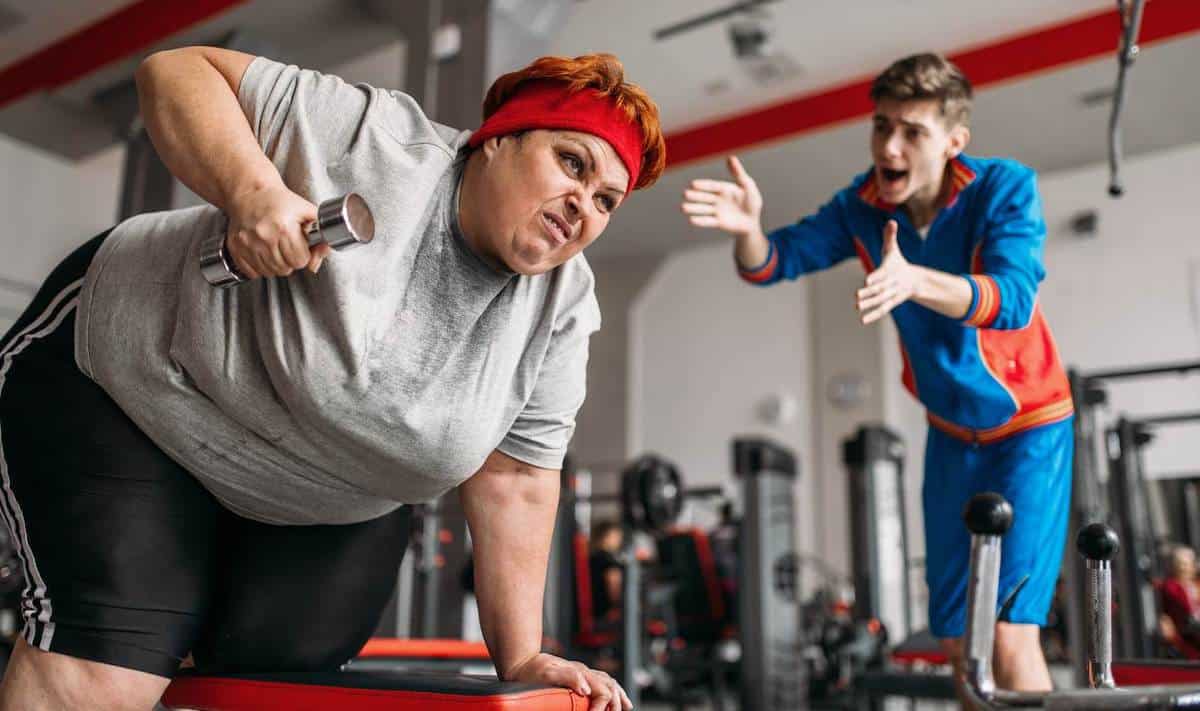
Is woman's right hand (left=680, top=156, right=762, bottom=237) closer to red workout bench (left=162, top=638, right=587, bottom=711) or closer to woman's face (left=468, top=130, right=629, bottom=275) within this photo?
woman's face (left=468, top=130, right=629, bottom=275)

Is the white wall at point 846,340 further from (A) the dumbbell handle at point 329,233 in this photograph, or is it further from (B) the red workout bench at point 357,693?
(A) the dumbbell handle at point 329,233

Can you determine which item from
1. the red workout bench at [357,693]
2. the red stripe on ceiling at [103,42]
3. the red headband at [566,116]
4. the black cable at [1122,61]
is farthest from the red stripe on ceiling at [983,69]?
the red workout bench at [357,693]

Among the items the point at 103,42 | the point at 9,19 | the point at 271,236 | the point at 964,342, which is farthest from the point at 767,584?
the point at 9,19

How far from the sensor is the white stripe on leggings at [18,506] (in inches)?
39.9

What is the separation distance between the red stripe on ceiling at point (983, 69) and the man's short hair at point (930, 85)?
2304 millimetres

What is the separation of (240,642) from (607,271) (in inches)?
288

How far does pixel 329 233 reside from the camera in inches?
30.9

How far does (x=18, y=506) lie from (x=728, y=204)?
43.3 inches

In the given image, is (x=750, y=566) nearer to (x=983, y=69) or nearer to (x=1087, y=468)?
(x=1087, y=468)

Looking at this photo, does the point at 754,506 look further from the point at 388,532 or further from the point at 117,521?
the point at 117,521

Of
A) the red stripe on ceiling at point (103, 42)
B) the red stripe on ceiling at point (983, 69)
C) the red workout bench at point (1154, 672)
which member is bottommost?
the red workout bench at point (1154, 672)

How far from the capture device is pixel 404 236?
1.00m

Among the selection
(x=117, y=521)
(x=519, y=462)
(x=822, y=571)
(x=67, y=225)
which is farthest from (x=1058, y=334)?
(x=67, y=225)

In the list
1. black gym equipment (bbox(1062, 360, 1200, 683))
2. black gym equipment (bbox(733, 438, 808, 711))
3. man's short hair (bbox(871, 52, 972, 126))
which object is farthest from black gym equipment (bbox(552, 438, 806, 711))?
man's short hair (bbox(871, 52, 972, 126))
